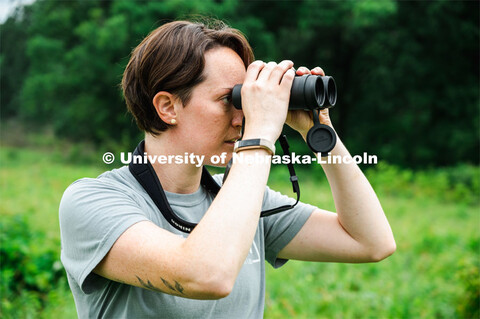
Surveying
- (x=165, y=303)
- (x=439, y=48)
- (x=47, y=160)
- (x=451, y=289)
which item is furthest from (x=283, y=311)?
(x=439, y=48)

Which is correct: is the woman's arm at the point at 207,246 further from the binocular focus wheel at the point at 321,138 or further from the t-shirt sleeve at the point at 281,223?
the t-shirt sleeve at the point at 281,223

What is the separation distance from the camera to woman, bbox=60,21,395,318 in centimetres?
122

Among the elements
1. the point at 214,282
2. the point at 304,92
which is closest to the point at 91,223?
the point at 214,282

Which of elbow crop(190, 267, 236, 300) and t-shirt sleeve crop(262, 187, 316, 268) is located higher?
elbow crop(190, 267, 236, 300)

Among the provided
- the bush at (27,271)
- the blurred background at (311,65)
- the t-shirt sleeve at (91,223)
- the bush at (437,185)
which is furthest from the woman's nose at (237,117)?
the bush at (437,185)

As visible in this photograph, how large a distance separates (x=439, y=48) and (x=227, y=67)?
17.9 meters

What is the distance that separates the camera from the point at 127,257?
1252 mm

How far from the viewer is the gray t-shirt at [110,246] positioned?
1.30 metres

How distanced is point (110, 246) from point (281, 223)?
726 mm

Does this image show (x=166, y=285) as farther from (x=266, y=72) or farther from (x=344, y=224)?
(x=344, y=224)

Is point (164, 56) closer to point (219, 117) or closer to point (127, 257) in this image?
point (219, 117)

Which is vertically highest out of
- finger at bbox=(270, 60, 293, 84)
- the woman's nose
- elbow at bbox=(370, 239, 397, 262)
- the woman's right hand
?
finger at bbox=(270, 60, 293, 84)

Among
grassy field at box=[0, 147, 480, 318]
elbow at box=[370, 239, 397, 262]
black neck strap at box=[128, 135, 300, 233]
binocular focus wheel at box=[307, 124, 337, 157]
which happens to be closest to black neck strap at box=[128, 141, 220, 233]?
black neck strap at box=[128, 135, 300, 233]

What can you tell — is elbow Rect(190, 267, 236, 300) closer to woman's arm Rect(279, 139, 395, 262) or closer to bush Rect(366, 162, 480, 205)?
woman's arm Rect(279, 139, 395, 262)
